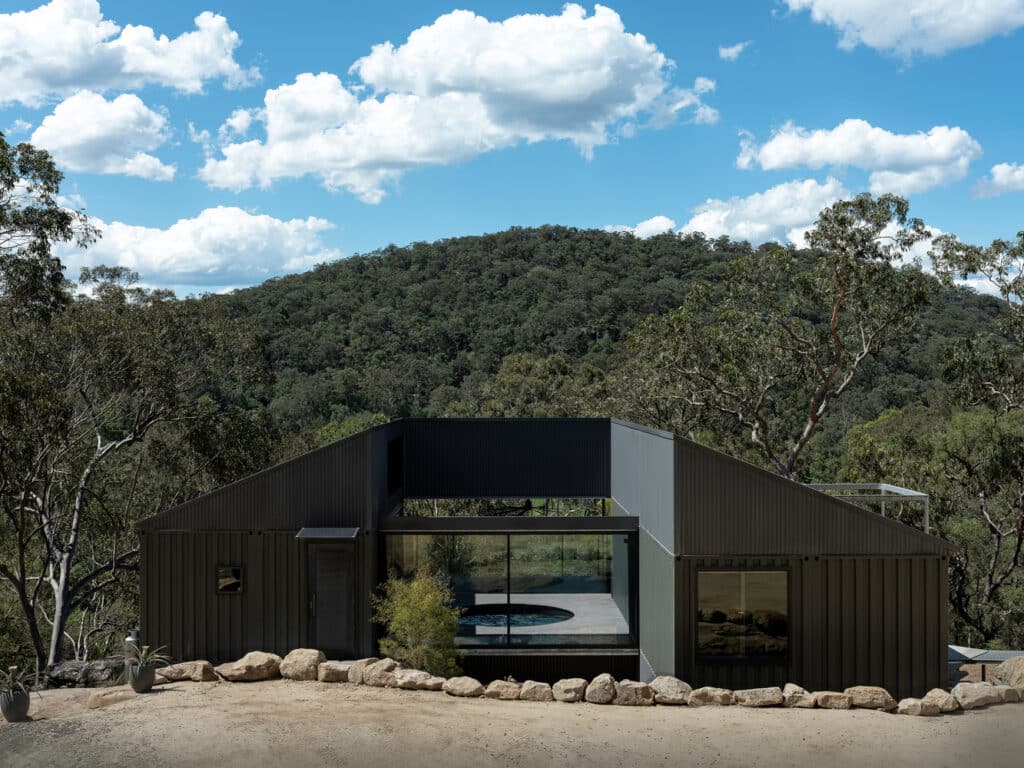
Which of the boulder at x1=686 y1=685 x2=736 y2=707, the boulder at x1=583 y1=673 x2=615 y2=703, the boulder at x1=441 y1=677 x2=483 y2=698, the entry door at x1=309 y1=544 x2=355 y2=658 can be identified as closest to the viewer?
the boulder at x1=686 y1=685 x2=736 y2=707

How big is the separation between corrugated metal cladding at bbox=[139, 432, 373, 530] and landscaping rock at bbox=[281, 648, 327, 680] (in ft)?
5.88

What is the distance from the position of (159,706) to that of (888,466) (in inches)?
705

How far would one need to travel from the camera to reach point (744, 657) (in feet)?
38.5

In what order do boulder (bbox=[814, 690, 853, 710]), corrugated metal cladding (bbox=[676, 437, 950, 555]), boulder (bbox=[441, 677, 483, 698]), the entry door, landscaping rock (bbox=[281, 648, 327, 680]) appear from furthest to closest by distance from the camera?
the entry door < landscaping rock (bbox=[281, 648, 327, 680]) < corrugated metal cladding (bbox=[676, 437, 950, 555]) < boulder (bbox=[441, 677, 483, 698]) < boulder (bbox=[814, 690, 853, 710])

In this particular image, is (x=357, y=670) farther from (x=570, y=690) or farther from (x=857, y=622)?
(x=857, y=622)

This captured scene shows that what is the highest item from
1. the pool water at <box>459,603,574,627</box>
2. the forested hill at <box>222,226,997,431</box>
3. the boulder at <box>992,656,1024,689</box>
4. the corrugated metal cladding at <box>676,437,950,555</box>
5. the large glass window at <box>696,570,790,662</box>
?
the forested hill at <box>222,226,997,431</box>

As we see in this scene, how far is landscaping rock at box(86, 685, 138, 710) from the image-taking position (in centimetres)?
1091

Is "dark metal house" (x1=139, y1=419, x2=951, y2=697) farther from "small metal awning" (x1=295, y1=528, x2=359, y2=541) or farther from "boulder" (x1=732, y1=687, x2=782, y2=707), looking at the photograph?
"boulder" (x1=732, y1=687, x2=782, y2=707)

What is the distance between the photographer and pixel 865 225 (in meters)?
22.7

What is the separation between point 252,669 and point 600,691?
14.2 ft

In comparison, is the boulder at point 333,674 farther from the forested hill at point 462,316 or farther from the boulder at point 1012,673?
the forested hill at point 462,316

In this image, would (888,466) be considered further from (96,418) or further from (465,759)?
(96,418)

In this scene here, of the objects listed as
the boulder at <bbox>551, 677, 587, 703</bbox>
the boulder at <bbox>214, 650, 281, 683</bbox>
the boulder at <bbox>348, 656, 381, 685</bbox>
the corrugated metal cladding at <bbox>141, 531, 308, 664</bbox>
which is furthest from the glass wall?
the boulder at <bbox>551, 677, 587, 703</bbox>

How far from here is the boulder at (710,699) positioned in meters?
11.0
